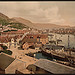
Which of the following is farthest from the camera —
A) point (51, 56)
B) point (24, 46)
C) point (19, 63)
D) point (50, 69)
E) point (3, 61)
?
point (24, 46)

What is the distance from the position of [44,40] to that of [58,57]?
771 centimetres

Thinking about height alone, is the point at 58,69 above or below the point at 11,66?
above

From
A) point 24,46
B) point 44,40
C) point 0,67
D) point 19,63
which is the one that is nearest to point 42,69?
point 19,63

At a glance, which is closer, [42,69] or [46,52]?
[42,69]

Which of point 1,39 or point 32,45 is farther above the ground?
point 1,39

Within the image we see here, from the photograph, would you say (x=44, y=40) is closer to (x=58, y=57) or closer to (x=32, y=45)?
(x=32, y=45)

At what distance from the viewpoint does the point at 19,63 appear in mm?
5461

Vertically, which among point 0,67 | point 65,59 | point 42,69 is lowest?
point 65,59

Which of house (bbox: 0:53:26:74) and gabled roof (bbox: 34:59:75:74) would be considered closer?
gabled roof (bbox: 34:59:75:74)

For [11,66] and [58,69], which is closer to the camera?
→ [58,69]

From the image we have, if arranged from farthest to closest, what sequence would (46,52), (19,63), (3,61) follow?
1. (46,52)
2. (3,61)
3. (19,63)

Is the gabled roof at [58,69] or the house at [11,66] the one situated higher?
the gabled roof at [58,69]

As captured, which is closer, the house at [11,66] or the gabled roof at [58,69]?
the gabled roof at [58,69]

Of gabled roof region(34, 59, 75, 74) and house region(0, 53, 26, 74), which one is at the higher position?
gabled roof region(34, 59, 75, 74)
